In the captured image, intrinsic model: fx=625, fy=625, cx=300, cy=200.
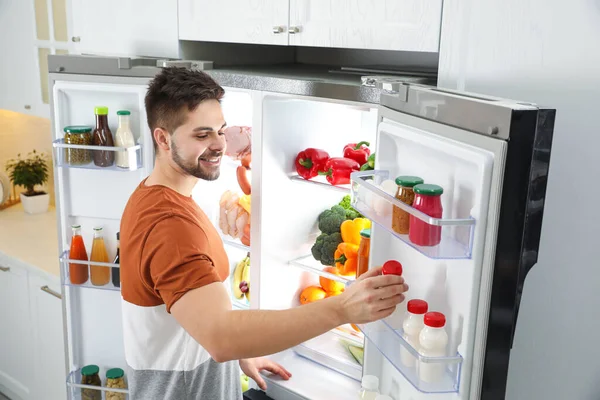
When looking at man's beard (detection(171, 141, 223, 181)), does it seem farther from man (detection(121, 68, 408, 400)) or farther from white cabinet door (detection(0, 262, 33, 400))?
white cabinet door (detection(0, 262, 33, 400))

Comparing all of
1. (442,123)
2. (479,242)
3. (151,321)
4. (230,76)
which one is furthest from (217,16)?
(479,242)

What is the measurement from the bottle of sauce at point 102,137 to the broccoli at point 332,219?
→ 784 millimetres

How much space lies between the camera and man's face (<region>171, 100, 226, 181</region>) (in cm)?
167

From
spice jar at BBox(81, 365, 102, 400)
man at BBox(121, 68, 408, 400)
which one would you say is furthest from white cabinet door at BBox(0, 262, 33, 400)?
man at BBox(121, 68, 408, 400)

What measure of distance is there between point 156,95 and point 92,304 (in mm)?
1068

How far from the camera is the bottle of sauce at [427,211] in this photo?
43.7 inches

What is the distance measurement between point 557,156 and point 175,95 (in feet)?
3.16

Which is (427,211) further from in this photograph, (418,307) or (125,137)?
(125,137)

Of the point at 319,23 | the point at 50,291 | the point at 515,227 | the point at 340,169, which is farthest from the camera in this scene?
the point at 50,291

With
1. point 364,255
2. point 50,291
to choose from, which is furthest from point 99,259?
point 364,255

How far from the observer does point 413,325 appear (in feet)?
4.00

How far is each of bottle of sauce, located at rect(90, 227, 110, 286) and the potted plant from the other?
1570 mm

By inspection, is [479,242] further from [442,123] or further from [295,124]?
[295,124]

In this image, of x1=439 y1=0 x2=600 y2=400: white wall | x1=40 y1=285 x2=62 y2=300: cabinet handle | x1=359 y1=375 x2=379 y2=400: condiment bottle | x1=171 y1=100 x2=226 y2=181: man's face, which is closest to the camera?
x1=439 y1=0 x2=600 y2=400: white wall
